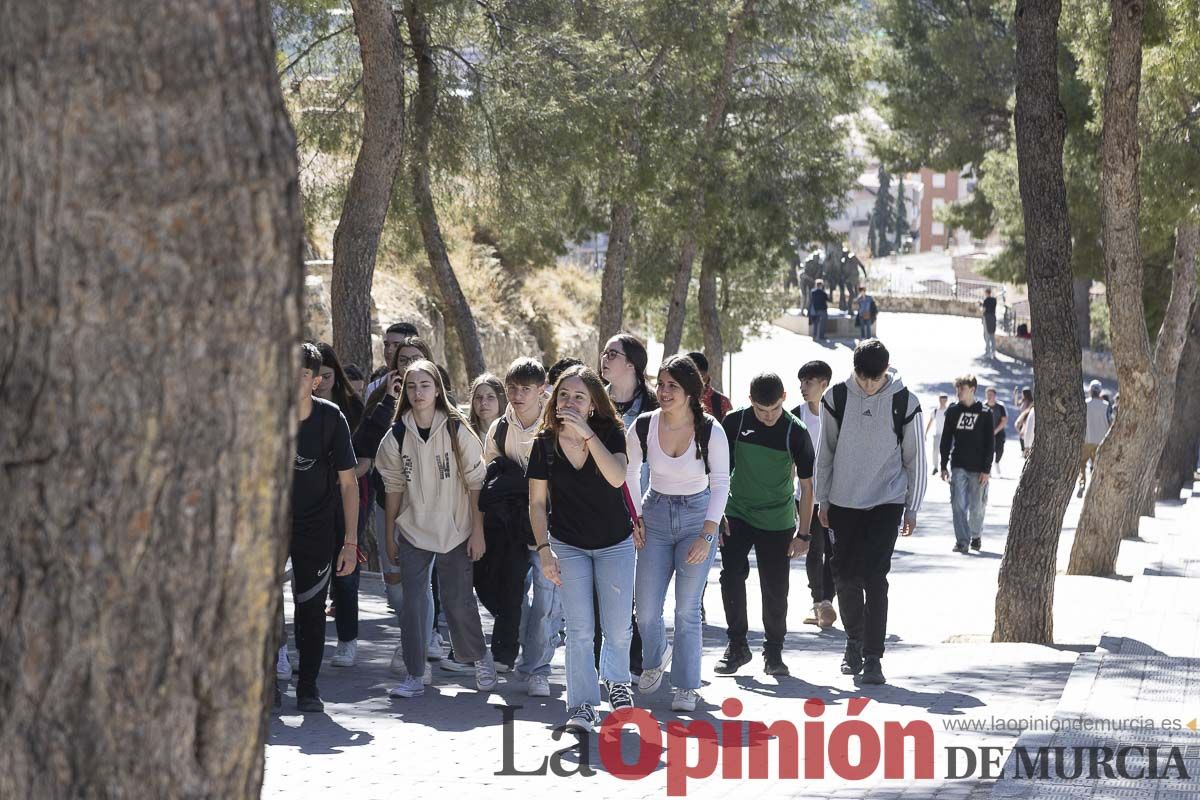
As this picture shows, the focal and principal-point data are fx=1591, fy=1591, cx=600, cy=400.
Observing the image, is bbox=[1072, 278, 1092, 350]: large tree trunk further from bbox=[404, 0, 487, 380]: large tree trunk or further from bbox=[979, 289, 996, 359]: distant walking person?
bbox=[404, 0, 487, 380]: large tree trunk

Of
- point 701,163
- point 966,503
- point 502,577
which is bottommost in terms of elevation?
point 966,503

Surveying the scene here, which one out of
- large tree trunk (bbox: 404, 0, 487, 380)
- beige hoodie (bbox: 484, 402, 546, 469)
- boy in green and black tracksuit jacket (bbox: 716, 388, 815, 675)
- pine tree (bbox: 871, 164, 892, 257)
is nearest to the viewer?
beige hoodie (bbox: 484, 402, 546, 469)

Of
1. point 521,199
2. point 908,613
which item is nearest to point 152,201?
point 908,613

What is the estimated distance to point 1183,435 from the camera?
71.6 ft

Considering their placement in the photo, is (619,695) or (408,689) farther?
(408,689)

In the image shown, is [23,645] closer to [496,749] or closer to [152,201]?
[152,201]

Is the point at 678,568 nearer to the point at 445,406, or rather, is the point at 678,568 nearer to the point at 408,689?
the point at 445,406

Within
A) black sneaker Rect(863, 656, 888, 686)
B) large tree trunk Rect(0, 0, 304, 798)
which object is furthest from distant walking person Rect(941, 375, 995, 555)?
large tree trunk Rect(0, 0, 304, 798)

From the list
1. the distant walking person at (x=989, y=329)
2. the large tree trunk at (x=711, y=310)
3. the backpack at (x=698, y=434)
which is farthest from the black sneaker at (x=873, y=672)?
the distant walking person at (x=989, y=329)

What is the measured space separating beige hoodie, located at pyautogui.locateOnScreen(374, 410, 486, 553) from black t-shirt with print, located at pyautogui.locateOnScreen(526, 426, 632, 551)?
84 cm

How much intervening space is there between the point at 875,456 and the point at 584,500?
193cm

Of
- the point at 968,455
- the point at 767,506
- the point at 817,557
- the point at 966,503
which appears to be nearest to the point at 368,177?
the point at 817,557

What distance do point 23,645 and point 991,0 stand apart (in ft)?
120

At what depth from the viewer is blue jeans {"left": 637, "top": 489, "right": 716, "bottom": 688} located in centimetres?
736
